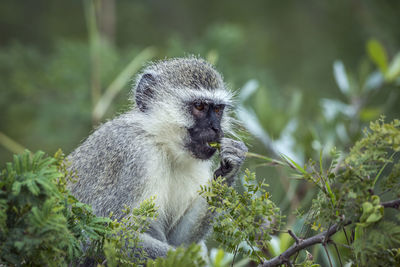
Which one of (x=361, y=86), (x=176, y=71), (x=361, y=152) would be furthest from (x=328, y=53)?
(x=361, y=152)

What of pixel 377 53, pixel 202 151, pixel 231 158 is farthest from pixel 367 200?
pixel 377 53

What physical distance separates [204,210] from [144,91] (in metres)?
0.99

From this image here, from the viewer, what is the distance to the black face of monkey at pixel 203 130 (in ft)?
10.1

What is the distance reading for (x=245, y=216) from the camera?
162cm

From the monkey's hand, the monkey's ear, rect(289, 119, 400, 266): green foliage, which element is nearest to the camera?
rect(289, 119, 400, 266): green foliage

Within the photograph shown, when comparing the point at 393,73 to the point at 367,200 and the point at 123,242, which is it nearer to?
the point at 367,200

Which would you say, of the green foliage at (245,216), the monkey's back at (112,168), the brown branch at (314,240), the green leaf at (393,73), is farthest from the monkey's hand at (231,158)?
the green leaf at (393,73)

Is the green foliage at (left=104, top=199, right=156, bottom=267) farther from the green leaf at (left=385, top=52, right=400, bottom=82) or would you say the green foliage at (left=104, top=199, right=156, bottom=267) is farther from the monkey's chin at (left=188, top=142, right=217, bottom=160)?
the green leaf at (left=385, top=52, right=400, bottom=82)

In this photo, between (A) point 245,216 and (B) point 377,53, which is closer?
(A) point 245,216

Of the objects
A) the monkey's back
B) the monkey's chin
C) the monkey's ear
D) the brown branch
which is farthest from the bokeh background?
the brown branch

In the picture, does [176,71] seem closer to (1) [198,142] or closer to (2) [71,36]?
(1) [198,142]

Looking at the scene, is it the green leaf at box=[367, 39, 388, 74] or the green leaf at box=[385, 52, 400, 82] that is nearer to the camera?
the green leaf at box=[367, 39, 388, 74]

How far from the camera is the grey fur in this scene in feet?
9.70

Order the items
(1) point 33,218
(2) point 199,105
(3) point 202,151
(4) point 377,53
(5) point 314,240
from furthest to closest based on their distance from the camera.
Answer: (4) point 377,53, (2) point 199,105, (3) point 202,151, (5) point 314,240, (1) point 33,218
